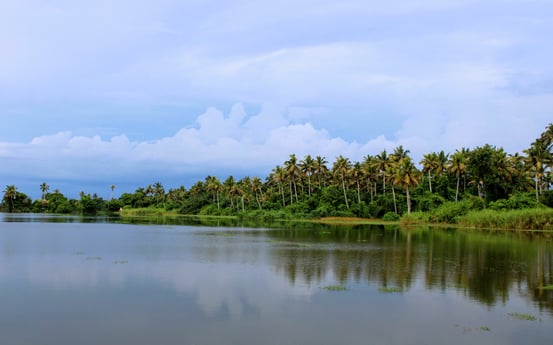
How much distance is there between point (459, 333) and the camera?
50.3 feet

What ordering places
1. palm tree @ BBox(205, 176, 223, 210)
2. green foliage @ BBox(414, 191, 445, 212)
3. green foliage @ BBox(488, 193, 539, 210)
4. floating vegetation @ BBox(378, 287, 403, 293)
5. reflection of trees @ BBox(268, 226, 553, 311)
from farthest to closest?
palm tree @ BBox(205, 176, 223, 210)
green foliage @ BBox(414, 191, 445, 212)
green foliage @ BBox(488, 193, 539, 210)
reflection of trees @ BBox(268, 226, 553, 311)
floating vegetation @ BBox(378, 287, 403, 293)

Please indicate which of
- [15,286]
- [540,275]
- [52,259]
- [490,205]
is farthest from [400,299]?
[490,205]

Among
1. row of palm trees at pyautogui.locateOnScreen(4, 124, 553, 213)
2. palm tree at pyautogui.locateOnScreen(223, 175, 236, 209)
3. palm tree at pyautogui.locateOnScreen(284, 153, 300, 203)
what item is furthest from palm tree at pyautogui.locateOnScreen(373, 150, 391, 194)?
palm tree at pyautogui.locateOnScreen(223, 175, 236, 209)

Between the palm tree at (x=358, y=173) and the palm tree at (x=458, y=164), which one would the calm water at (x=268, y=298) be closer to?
the palm tree at (x=458, y=164)

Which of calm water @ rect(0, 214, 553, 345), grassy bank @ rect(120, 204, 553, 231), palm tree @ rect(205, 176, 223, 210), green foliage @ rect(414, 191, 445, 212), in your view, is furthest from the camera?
palm tree @ rect(205, 176, 223, 210)

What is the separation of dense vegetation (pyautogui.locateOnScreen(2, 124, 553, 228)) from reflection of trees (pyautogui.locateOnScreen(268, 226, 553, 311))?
41.7 m

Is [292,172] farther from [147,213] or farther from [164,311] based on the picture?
[164,311]

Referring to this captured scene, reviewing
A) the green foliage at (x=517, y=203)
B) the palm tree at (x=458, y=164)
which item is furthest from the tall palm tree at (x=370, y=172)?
the green foliage at (x=517, y=203)

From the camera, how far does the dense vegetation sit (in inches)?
3258

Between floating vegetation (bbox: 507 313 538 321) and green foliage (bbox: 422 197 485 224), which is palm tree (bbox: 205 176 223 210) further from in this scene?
floating vegetation (bbox: 507 313 538 321)

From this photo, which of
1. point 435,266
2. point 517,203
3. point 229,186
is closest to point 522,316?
point 435,266

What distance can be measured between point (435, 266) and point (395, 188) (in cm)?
7823

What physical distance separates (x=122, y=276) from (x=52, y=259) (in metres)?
8.43

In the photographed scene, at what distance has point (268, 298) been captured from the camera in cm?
1970
